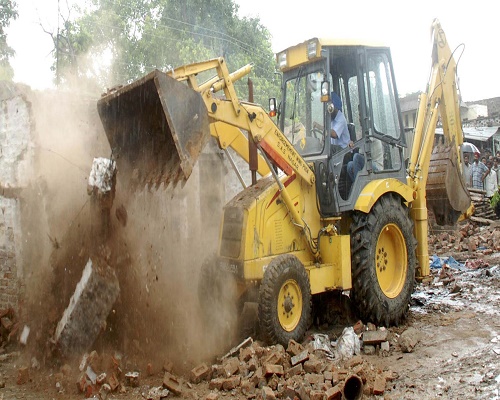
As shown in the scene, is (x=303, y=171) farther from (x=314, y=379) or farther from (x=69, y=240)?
(x=69, y=240)

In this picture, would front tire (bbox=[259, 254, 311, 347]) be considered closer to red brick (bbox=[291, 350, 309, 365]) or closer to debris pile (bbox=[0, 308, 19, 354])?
red brick (bbox=[291, 350, 309, 365])

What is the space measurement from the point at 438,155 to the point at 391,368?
3.91m

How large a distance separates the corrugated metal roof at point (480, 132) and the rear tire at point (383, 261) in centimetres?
1529

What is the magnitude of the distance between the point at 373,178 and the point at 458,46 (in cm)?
268

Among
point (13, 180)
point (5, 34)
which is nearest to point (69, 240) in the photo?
point (13, 180)

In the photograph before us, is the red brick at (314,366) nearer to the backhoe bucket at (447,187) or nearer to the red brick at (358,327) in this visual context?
the red brick at (358,327)

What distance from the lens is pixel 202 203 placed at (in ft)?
28.0

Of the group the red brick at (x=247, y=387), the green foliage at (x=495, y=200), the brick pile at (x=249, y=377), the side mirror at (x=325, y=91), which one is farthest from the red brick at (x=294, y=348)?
the green foliage at (x=495, y=200)

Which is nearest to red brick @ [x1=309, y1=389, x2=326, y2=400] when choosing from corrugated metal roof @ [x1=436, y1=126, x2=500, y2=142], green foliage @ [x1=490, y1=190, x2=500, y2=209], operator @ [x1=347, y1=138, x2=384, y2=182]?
operator @ [x1=347, y1=138, x2=384, y2=182]

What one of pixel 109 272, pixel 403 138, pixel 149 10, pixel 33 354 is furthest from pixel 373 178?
pixel 149 10

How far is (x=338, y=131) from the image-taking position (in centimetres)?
579

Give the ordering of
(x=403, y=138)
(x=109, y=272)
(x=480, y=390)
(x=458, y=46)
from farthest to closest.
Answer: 1. (x=458, y=46)
2. (x=403, y=138)
3. (x=109, y=272)
4. (x=480, y=390)

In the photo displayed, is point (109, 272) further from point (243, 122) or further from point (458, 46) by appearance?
point (458, 46)

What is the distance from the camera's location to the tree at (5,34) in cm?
1775
